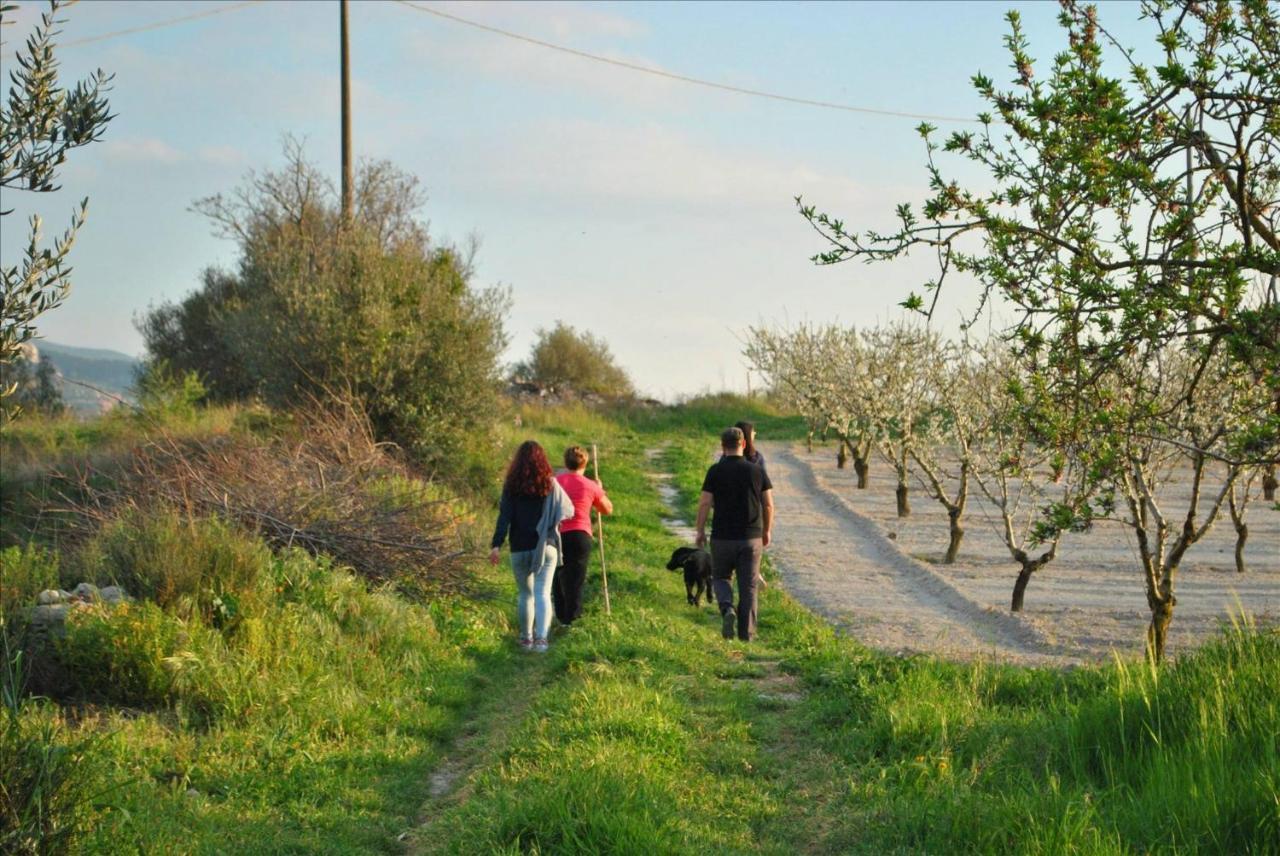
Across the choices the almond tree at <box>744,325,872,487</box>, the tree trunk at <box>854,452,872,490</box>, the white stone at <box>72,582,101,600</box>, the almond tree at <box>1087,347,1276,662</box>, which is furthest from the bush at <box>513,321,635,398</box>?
the white stone at <box>72,582,101,600</box>

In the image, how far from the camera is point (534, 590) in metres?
10.9

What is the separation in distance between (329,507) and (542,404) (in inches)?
1257

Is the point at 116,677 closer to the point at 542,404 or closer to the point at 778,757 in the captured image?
the point at 778,757

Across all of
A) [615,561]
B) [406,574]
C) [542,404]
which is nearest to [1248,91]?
[406,574]

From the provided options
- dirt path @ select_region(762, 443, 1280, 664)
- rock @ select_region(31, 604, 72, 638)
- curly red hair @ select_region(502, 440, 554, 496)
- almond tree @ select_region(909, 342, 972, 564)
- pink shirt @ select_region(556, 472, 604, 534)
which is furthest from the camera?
almond tree @ select_region(909, 342, 972, 564)

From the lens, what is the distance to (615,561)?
15.2 meters

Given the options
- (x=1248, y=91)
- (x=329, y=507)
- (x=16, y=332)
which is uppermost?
(x=1248, y=91)

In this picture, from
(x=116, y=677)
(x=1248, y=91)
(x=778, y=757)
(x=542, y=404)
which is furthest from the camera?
(x=542, y=404)

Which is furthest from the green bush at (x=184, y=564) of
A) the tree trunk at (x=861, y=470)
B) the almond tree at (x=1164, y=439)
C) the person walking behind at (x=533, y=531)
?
the tree trunk at (x=861, y=470)

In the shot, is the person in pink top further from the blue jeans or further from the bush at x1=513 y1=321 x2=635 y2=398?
the bush at x1=513 y1=321 x2=635 y2=398

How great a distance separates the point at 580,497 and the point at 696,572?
6.00ft

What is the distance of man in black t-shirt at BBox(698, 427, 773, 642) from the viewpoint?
1082cm

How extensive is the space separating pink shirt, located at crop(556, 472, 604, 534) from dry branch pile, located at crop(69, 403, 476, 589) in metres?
1.37

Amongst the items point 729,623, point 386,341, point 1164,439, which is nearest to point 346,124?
point 386,341
